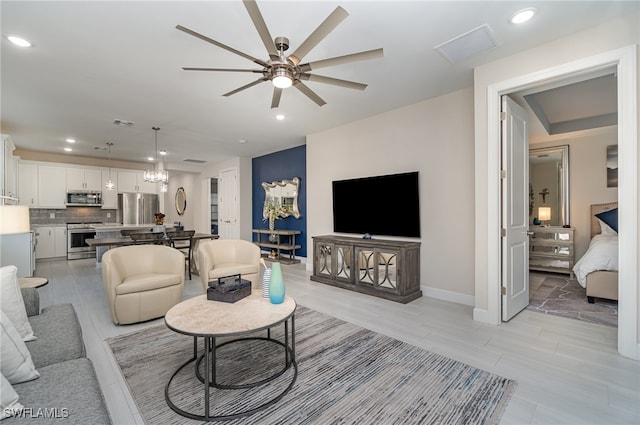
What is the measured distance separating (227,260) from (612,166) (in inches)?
254

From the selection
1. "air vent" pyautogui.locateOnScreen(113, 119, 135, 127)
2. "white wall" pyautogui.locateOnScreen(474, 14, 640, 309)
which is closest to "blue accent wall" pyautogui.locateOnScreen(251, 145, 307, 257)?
"air vent" pyautogui.locateOnScreen(113, 119, 135, 127)

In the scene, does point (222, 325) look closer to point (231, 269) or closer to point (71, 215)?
point (231, 269)

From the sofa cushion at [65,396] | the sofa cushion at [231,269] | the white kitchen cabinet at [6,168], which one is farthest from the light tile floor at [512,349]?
the white kitchen cabinet at [6,168]

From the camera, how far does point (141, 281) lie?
3.16 m

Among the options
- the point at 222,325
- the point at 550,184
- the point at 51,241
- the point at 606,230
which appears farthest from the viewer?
the point at 51,241

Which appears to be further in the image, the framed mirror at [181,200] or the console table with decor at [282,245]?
the framed mirror at [181,200]

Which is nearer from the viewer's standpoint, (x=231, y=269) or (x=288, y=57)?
(x=288, y=57)

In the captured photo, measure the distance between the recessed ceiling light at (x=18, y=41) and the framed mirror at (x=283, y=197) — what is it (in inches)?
179

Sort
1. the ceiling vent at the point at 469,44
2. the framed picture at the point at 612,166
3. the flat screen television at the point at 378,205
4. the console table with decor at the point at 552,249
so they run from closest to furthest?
the ceiling vent at the point at 469,44 < the flat screen television at the point at 378,205 < the framed picture at the point at 612,166 < the console table with decor at the point at 552,249

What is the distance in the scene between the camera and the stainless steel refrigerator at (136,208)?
819 centimetres

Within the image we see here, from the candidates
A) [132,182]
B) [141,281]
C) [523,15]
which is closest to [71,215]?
[132,182]

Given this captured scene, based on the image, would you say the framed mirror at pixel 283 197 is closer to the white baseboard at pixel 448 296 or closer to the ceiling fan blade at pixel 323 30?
the white baseboard at pixel 448 296

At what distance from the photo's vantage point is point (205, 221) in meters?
9.50

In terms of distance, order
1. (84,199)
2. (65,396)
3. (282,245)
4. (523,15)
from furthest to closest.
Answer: (84,199) → (282,245) → (523,15) → (65,396)
